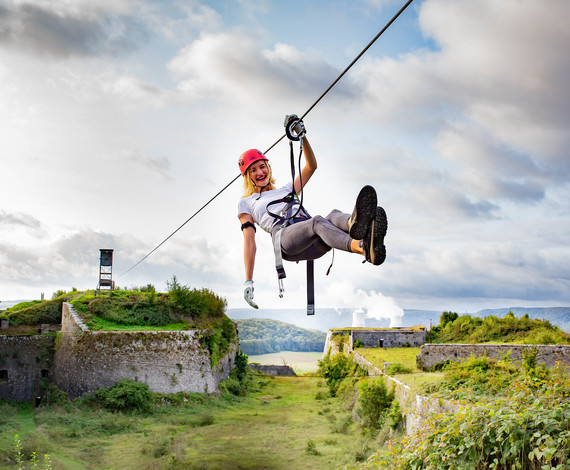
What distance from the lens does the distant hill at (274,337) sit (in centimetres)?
7125

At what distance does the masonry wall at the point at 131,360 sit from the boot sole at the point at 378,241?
27.8 meters

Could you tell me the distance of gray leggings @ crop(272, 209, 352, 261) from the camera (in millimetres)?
4945

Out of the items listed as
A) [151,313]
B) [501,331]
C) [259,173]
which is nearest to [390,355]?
[501,331]

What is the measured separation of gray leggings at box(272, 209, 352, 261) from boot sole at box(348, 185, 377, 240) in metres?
0.26

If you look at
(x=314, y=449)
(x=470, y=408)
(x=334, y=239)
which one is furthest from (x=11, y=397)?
A: (x=334, y=239)

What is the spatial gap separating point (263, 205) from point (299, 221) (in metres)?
0.48

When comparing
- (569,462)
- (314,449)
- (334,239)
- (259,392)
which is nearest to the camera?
(334,239)

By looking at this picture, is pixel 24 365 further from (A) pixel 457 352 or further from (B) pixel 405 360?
(A) pixel 457 352

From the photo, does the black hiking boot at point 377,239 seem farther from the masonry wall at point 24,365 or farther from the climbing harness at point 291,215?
the masonry wall at point 24,365

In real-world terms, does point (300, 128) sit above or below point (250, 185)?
above

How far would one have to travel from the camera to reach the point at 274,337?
77.3 m

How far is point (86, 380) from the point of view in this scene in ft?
95.2

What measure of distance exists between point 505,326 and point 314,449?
16233 mm

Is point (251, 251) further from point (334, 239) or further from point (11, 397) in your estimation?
point (11, 397)
